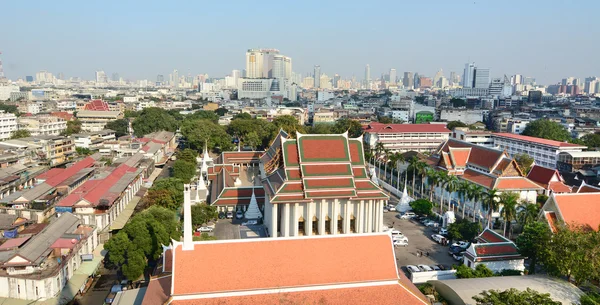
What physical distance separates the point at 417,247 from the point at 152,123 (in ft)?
192

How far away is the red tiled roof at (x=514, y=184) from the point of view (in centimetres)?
3444

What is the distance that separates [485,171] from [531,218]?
14.6 m

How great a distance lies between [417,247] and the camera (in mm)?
28859

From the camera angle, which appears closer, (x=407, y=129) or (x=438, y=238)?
(x=438, y=238)

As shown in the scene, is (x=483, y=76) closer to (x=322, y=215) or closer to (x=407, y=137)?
(x=407, y=137)

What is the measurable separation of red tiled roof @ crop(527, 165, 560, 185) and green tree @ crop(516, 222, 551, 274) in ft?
51.1

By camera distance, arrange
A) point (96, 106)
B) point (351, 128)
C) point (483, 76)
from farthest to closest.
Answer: point (483, 76) < point (96, 106) < point (351, 128)

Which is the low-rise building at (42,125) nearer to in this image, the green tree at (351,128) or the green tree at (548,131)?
the green tree at (351,128)

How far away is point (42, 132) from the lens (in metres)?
67.3

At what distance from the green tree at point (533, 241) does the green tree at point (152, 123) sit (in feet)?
210

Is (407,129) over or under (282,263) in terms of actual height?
over

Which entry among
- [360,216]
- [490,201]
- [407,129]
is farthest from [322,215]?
[407,129]

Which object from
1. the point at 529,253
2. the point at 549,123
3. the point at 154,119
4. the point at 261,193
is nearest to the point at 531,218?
the point at 529,253

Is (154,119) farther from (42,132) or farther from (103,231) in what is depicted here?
(103,231)
